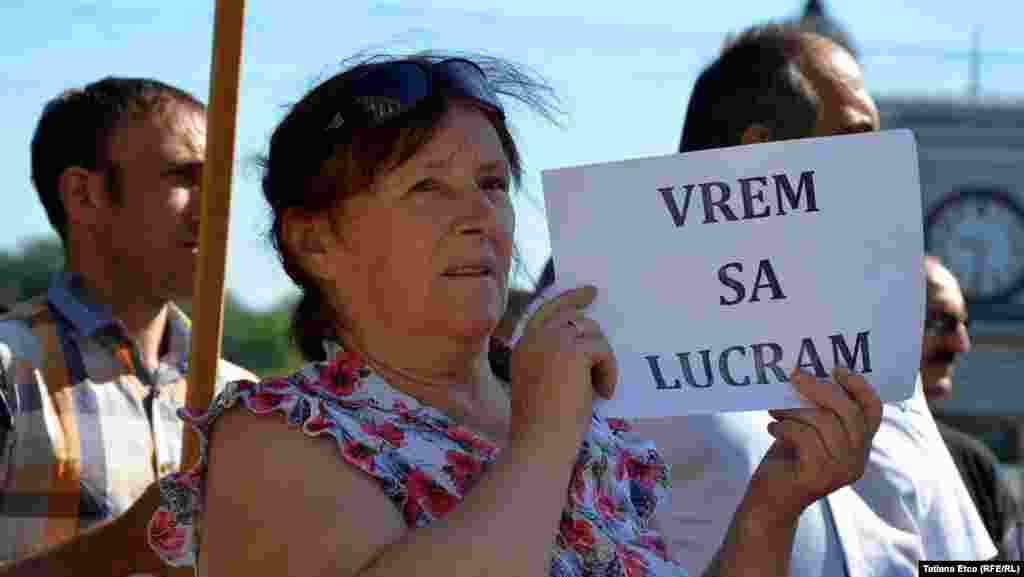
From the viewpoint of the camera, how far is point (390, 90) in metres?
2.31

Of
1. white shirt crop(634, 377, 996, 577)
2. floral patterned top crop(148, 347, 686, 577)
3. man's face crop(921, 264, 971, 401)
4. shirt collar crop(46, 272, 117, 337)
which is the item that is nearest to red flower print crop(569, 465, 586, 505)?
floral patterned top crop(148, 347, 686, 577)

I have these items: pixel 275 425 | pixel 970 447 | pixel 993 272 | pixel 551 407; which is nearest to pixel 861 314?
pixel 551 407

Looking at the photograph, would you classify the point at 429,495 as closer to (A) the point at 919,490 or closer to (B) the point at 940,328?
(A) the point at 919,490

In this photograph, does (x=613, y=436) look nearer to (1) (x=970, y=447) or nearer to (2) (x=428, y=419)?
(2) (x=428, y=419)

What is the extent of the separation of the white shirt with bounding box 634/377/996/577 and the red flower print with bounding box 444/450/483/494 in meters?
0.83

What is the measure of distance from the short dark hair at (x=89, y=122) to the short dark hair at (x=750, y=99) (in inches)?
42.5

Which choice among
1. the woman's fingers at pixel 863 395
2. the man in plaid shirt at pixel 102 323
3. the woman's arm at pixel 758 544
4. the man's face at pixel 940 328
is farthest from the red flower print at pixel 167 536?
the man's face at pixel 940 328

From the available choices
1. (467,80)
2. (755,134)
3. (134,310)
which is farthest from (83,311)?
(467,80)

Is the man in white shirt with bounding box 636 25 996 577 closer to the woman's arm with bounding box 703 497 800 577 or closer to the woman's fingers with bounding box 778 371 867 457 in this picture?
the woman's arm with bounding box 703 497 800 577

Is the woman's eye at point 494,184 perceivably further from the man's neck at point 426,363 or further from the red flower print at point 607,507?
the red flower print at point 607,507

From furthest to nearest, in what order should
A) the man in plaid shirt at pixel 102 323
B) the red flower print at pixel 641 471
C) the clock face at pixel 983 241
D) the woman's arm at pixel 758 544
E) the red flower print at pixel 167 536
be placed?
the clock face at pixel 983 241 < the man in plaid shirt at pixel 102 323 < the red flower print at pixel 641 471 < the woman's arm at pixel 758 544 < the red flower print at pixel 167 536

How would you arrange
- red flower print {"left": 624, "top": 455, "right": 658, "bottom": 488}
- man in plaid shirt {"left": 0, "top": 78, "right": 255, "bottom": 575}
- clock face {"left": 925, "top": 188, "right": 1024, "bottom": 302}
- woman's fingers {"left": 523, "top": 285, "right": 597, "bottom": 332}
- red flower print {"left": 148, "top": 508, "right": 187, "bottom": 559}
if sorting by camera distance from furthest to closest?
clock face {"left": 925, "top": 188, "right": 1024, "bottom": 302}, man in plaid shirt {"left": 0, "top": 78, "right": 255, "bottom": 575}, red flower print {"left": 624, "top": 455, "right": 658, "bottom": 488}, red flower print {"left": 148, "top": 508, "right": 187, "bottom": 559}, woman's fingers {"left": 523, "top": 285, "right": 597, "bottom": 332}

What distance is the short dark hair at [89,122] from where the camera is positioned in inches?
155

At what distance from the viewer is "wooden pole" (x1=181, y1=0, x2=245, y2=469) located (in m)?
Result: 2.87
